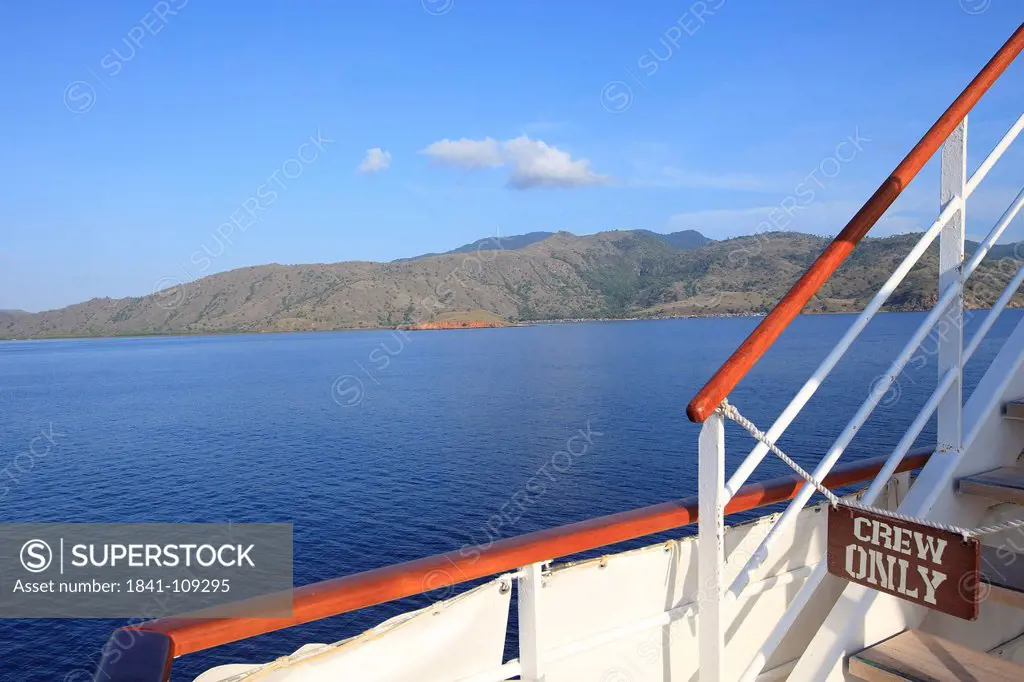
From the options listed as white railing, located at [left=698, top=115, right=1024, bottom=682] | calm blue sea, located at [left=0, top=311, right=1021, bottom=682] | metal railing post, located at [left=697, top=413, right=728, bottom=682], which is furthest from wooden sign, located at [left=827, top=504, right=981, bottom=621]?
calm blue sea, located at [left=0, top=311, right=1021, bottom=682]

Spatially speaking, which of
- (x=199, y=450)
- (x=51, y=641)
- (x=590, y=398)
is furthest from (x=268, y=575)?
(x=590, y=398)

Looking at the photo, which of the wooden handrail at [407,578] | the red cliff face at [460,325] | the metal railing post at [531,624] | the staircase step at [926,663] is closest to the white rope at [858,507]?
the wooden handrail at [407,578]

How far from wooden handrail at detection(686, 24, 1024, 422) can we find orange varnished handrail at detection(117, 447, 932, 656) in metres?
0.48

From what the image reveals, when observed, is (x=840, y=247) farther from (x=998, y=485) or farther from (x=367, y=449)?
(x=367, y=449)

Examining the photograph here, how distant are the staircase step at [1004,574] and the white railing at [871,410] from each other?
44 cm

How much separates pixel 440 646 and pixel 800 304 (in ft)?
5.13

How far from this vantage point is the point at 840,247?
7.38ft

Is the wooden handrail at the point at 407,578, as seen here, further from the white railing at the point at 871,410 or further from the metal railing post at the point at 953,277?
the metal railing post at the point at 953,277

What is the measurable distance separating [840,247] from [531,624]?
5.25 ft

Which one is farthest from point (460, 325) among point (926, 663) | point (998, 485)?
point (926, 663)

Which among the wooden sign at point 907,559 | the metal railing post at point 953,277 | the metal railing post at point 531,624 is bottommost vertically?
the metal railing post at point 531,624

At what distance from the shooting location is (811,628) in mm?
2967

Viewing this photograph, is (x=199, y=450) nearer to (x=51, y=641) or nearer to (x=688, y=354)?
(x=51, y=641)

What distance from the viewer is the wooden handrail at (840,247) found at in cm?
207
